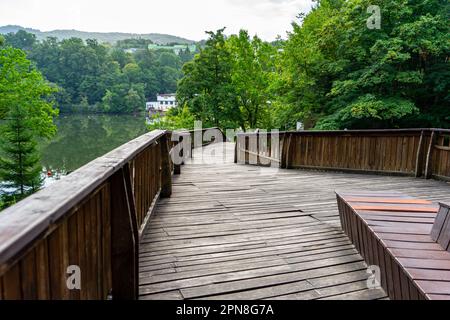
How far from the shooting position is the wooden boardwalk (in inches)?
99.8

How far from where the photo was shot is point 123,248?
7.33ft

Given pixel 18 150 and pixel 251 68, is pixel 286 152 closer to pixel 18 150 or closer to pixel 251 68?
pixel 251 68

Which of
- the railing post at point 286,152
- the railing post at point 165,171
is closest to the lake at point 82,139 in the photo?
the railing post at point 286,152

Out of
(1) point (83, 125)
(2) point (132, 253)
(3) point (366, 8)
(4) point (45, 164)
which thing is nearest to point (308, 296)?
(2) point (132, 253)

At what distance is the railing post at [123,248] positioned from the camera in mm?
2180

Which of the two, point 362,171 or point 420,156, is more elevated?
point 420,156

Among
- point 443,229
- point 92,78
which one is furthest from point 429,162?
point 92,78

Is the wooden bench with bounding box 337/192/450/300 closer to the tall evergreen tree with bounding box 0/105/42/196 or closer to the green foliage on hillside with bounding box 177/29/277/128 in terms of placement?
the green foliage on hillside with bounding box 177/29/277/128

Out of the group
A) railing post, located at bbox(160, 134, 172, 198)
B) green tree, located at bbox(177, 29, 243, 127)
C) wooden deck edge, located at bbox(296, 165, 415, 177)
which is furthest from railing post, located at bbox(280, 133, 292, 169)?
green tree, located at bbox(177, 29, 243, 127)

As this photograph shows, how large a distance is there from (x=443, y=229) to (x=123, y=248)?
7.55 ft

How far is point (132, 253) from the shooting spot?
2262mm

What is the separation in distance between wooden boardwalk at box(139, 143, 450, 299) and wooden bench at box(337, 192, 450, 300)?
19 cm
